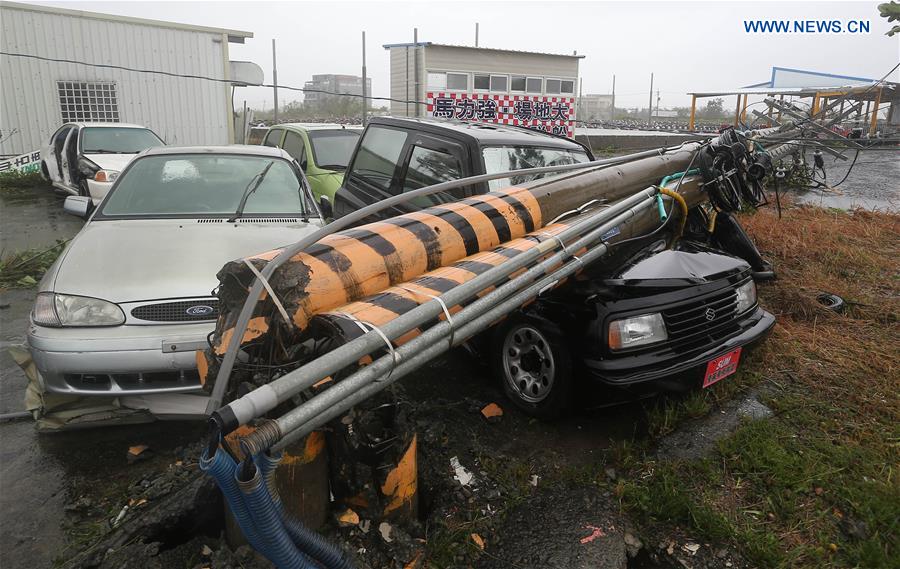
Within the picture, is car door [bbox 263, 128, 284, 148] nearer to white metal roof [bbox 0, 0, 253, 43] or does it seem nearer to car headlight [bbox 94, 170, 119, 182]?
car headlight [bbox 94, 170, 119, 182]

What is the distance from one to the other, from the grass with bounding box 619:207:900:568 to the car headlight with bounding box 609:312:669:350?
470 mm

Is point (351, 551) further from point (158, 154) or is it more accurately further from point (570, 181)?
point (158, 154)

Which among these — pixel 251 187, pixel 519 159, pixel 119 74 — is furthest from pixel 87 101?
pixel 519 159

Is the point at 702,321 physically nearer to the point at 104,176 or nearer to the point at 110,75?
the point at 104,176

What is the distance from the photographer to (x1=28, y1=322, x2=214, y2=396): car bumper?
9.94ft

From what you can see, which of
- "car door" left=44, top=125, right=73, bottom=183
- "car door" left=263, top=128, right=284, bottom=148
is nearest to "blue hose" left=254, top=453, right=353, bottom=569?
"car door" left=263, top=128, right=284, bottom=148

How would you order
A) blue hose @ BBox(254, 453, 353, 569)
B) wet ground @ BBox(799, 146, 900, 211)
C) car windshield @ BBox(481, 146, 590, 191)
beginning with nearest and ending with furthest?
blue hose @ BBox(254, 453, 353, 569), car windshield @ BBox(481, 146, 590, 191), wet ground @ BBox(799, 146, 900, 211)

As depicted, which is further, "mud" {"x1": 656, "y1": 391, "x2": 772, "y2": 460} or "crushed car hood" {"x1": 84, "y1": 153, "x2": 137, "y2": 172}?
"crushed car hood" {"x1": 84, "y1": 153, "x2": 137, "y2": 172}

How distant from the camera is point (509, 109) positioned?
1509cm

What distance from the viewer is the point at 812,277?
208 inches

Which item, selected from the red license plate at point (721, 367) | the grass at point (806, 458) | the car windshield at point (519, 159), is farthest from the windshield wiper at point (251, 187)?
the red license plate at point (721, 367)

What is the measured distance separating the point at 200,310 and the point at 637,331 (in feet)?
8.05

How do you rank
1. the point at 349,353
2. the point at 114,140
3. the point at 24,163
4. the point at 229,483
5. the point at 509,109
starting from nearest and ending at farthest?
the point at 229,483
the point at 349,353
the point at 114,140
the point at 24,163
the point at 509,109

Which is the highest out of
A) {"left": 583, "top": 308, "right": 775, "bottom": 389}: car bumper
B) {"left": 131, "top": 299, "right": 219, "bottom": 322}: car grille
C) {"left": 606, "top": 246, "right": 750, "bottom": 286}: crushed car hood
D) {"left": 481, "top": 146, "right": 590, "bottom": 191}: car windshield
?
{"left": 481, "top": 146, "right": 590, "bottom": 191}: car windshield
